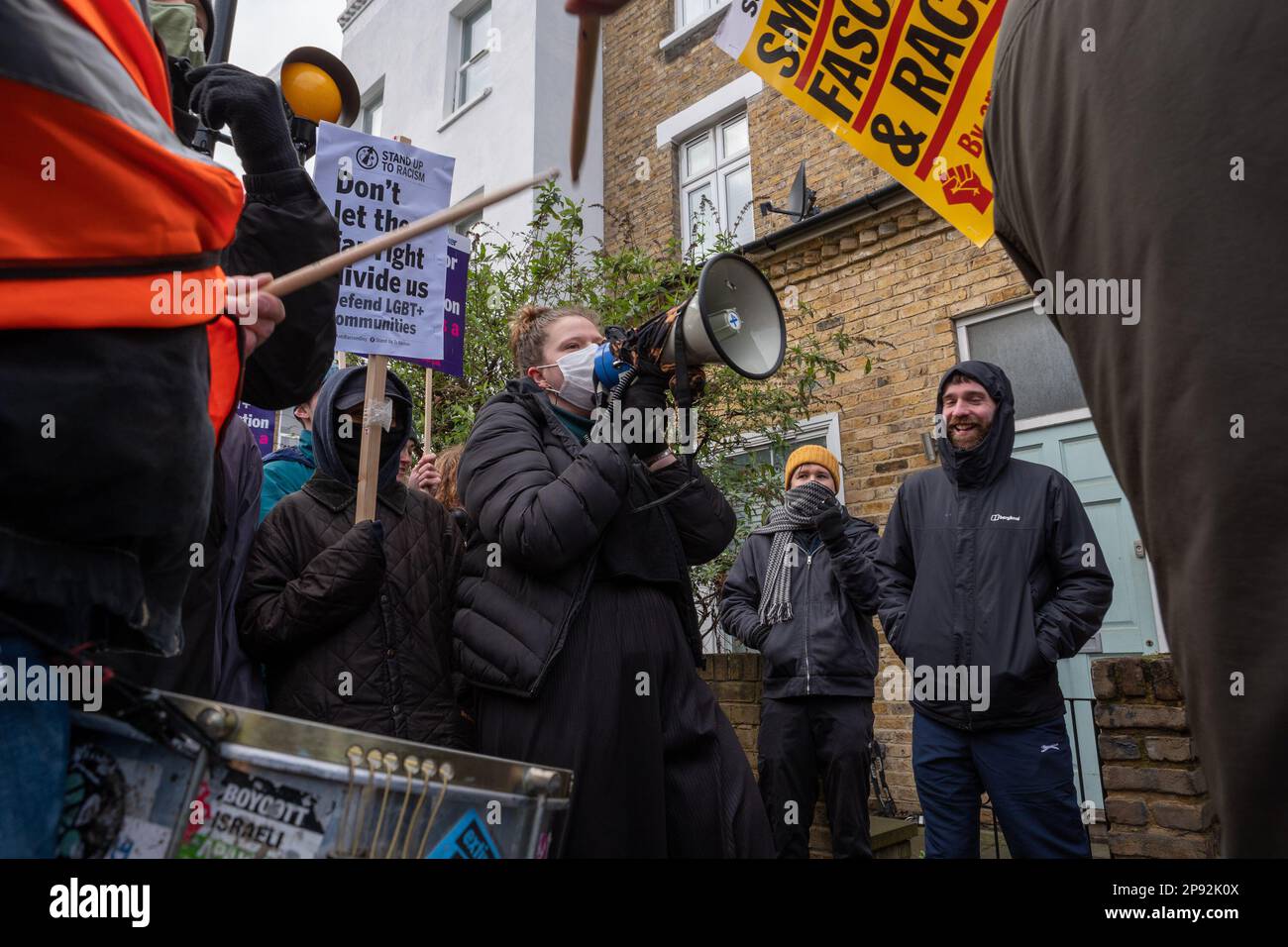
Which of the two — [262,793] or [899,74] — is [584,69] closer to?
[262,793]

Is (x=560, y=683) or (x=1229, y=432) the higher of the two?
(x=1229, y=432)

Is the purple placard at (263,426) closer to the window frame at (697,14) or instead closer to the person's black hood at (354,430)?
the person's black hood at (354,430)

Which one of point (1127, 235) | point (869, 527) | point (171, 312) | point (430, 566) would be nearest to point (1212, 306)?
point (1127, 235)

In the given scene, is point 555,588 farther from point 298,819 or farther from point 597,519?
point 298,819

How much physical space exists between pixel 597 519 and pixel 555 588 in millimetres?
215

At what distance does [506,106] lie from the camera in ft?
39.1

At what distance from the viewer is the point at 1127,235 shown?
898mm

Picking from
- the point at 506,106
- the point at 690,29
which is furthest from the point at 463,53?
the point at 690,29

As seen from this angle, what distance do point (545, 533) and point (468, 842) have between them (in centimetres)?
113

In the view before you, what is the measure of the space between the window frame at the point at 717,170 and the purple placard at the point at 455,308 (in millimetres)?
4732

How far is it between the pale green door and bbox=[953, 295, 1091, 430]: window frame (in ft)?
0.23

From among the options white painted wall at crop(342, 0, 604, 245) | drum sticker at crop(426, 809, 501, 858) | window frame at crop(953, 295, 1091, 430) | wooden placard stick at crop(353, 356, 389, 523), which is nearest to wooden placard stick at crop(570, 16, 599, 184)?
drum sticker at crop(426, 809, 501, 858)

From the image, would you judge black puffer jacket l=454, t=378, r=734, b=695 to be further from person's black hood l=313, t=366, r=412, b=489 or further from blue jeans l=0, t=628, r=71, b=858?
blue jeans l=0, t=628, r=71, b=858
